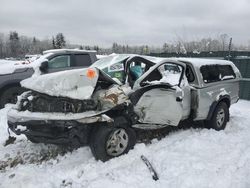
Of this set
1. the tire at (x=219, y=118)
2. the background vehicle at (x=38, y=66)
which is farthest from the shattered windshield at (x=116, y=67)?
the background vehicle at (x=38, y=66)

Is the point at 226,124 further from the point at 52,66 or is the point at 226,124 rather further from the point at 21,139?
the point at 52,66

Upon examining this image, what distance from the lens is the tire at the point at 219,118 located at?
20.2 ft

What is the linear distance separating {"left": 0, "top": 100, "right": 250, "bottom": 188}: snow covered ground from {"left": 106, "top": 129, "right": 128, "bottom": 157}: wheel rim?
0.14 meters

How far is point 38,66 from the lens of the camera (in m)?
8.58

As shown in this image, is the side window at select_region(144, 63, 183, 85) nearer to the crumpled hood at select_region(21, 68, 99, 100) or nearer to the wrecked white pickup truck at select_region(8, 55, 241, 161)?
the wrecked white pickup truck at select_region(8, 55, 241, 161)

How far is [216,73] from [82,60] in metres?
5.15

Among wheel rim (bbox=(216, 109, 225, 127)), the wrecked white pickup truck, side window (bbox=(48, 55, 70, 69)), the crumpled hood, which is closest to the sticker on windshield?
the wrecked white pickup truck

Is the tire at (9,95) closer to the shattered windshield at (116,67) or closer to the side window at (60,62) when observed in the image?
the side window at (60,62)

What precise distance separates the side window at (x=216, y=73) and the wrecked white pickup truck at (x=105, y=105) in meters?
0.28

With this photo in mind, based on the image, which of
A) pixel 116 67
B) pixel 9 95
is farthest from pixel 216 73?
pixel 9 95

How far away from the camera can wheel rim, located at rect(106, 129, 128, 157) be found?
435cm

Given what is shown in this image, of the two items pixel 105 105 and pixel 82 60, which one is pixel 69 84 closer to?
pixel 105 105

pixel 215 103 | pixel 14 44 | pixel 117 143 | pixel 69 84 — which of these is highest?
pixel 14 44

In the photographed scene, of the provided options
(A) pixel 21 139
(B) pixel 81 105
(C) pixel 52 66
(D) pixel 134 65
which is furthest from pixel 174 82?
(C) pixel 52 66
